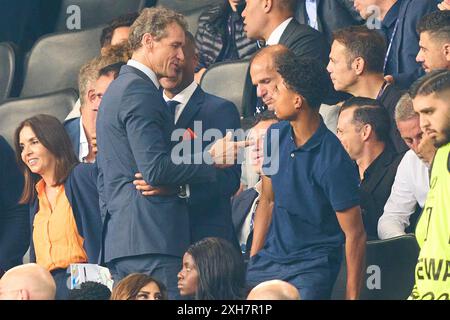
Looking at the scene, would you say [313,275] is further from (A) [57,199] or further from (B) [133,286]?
(A) [57,199]

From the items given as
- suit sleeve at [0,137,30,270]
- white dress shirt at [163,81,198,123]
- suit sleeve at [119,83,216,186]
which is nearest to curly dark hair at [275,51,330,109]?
white dress shirt at [163,81,198,123]

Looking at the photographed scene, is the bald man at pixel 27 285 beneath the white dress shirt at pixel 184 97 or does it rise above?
beneath

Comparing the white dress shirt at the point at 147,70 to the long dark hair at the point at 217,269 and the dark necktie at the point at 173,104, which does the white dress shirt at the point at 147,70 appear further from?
the long dark hair at the point at 217,269

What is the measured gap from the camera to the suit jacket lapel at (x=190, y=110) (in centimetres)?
679

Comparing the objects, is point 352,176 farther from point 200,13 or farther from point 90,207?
point 200,13

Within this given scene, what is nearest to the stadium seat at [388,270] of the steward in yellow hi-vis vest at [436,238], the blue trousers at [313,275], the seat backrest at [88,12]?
the blue trousers at [313,275]

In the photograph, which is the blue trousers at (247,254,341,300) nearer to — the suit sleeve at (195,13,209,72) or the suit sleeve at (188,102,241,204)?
the suit sleeve at (188,102,241,204)

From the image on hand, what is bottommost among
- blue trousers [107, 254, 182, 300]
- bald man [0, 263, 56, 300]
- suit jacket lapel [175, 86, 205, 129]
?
bald man [0, 263, 56, 300]

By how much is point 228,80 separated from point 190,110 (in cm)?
115

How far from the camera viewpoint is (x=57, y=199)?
23.8 ft

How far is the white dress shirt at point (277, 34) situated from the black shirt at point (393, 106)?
0.65m

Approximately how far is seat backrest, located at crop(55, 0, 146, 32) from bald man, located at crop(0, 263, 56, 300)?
2.96 meters

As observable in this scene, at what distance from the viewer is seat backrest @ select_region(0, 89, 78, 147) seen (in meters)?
8.25

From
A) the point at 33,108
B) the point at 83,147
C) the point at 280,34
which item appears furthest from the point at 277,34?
the point at 33,108
